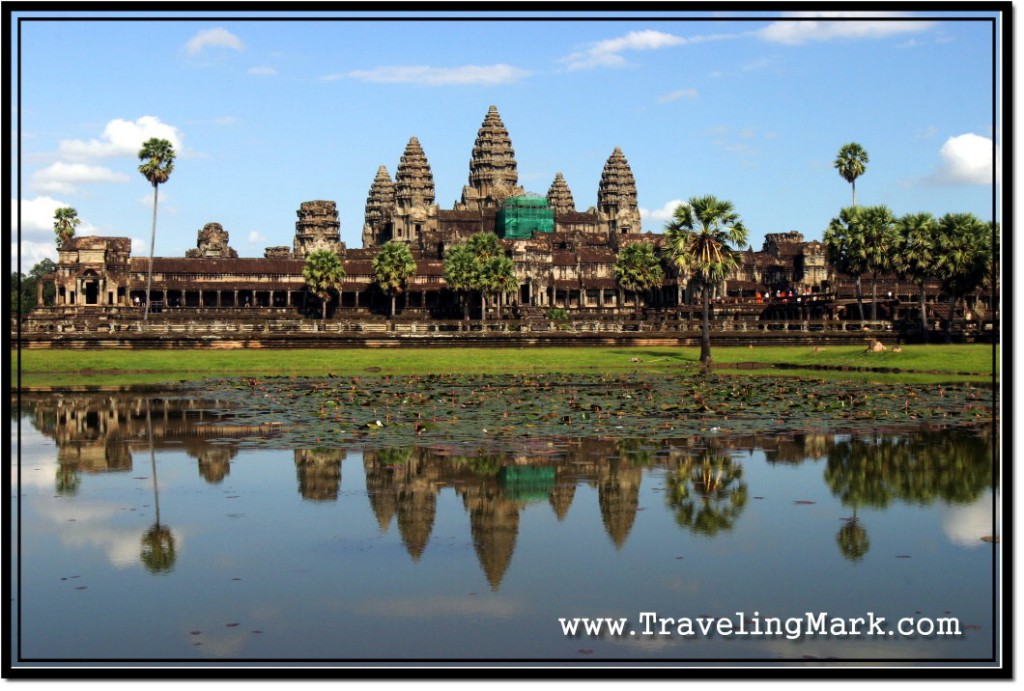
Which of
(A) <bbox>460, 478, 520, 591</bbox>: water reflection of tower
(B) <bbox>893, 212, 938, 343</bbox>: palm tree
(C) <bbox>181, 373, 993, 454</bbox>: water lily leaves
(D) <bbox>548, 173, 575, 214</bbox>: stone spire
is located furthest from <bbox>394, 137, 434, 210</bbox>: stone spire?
(A) <bbox>460, 478, 520, 591</bbox>: water reflection of tower

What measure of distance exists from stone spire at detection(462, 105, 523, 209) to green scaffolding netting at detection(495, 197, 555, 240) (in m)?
6.75

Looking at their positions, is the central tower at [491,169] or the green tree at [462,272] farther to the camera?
the central tower at [491,169]

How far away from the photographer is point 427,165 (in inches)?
6796

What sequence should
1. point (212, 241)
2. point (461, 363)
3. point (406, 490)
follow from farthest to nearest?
point (212, 241)
point (461, 363)
point (406, 490)

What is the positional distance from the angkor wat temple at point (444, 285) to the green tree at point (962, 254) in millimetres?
17500

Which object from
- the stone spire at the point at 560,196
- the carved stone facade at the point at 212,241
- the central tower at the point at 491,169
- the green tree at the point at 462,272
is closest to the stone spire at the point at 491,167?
the central tower at the point at 491,169

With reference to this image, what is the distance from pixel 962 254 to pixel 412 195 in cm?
Answer: 10689

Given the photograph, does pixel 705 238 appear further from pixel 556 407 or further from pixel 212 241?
pixel 212 241

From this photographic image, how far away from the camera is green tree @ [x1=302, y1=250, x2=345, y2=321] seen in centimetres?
11081

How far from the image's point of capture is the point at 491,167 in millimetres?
168125

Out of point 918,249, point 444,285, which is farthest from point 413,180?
point 918,249

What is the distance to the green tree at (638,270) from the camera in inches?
4542

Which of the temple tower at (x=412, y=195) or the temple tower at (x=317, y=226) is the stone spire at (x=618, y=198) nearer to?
the temple tower at (x=412, y=195)

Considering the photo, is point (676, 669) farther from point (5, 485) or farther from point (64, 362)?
point (64, 362)
